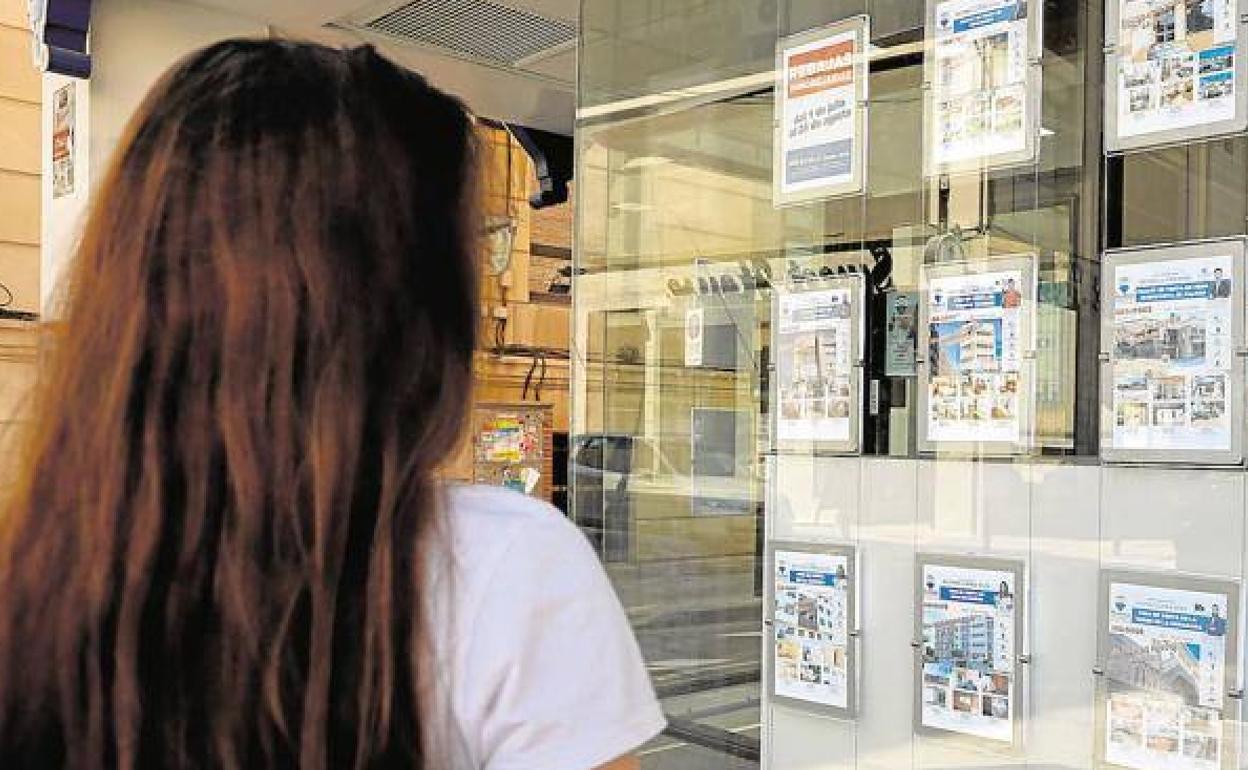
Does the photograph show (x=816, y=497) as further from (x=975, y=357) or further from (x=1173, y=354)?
(x=1173, y=354)

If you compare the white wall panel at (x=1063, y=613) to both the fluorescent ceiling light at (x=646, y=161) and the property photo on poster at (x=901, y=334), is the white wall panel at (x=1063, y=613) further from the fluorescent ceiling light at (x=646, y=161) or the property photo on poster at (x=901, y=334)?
the fluorescent ceiling light at (x=646, y=161)

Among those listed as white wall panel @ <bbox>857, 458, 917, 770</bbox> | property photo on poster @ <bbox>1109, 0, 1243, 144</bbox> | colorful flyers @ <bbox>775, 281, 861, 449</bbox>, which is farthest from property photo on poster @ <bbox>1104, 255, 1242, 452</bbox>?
colorful flyers @ <bbox>775, 281, 861, 449</bbox>

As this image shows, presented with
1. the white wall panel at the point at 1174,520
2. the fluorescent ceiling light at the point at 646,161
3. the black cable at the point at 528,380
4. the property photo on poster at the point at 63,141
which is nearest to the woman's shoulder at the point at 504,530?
the white wall panel at the point at 1174,520

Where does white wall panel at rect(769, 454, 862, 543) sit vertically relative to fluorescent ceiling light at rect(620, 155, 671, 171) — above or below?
below

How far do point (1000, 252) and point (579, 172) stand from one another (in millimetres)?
1779

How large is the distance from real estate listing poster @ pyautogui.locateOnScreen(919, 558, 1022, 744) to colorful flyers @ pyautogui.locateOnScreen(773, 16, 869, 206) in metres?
1.16

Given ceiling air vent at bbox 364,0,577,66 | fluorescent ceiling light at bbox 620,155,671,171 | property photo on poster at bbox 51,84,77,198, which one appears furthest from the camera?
property photo on poster at bbox 51,84,77,198

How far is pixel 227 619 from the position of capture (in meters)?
0.86

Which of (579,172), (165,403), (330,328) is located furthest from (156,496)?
(579,172)

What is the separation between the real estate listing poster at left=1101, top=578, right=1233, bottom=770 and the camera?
272 cm

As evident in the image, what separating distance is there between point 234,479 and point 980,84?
2.80 metres

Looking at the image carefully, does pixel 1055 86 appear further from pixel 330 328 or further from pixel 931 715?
pixel 330 328

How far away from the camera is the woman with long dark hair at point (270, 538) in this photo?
0.86 metres

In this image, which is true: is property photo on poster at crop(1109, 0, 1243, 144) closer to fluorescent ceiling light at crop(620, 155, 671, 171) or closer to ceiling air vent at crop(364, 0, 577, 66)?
fluorescent ceiling light at crop(620, 155, 671, 171)
